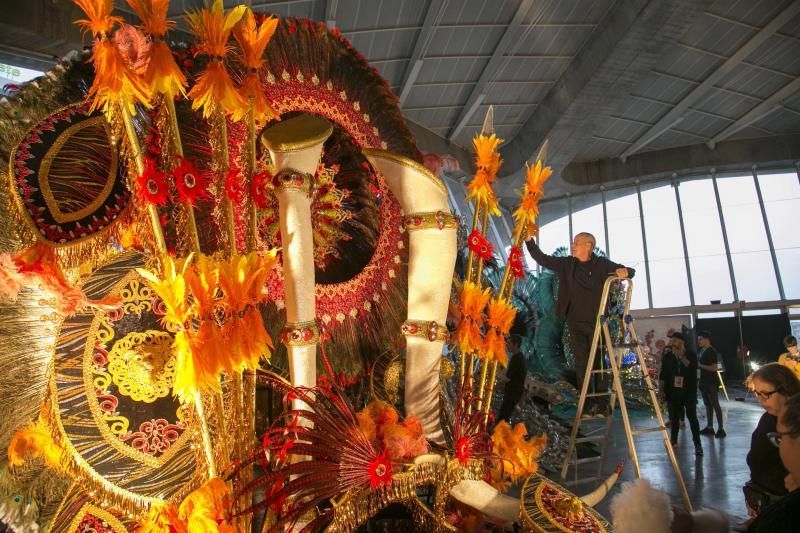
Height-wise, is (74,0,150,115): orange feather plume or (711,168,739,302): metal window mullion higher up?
(711,168,739,302): metal window mullion

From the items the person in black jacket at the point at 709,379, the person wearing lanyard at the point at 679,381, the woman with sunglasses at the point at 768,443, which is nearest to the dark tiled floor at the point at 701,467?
the person in black jacket at the point at 709,379

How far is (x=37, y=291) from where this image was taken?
184 cm

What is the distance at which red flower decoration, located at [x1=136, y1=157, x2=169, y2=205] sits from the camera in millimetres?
1558

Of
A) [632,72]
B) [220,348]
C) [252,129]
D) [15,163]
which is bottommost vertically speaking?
[220,348]

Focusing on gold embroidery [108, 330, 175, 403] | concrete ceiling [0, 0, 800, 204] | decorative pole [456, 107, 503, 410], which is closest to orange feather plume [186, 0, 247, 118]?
gold embroidery [108, 330, 175, 403]

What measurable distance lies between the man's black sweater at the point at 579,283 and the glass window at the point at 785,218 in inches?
478

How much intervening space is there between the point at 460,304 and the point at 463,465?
733mm

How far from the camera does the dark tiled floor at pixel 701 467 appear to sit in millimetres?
3271

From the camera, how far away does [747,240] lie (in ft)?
45.8

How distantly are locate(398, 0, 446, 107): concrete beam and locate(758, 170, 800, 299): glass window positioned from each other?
9930mm

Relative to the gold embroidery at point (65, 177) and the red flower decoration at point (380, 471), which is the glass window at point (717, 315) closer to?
the red flower decoration at point (380, 471)

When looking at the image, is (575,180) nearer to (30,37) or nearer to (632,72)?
(632,72)

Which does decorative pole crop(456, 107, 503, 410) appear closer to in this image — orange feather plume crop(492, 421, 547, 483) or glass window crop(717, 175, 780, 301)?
orange feather plume crop(492, 421, 547, 483)

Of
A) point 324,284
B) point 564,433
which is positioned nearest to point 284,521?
point 324,284
